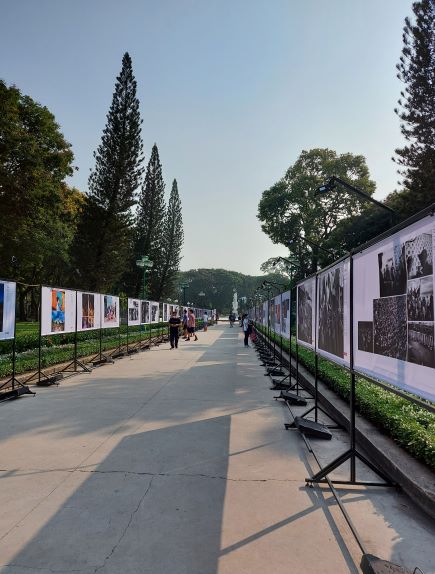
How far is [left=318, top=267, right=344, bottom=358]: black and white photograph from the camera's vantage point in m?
4.54

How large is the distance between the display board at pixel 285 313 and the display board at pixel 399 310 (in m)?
5.96

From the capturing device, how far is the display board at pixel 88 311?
427 inches

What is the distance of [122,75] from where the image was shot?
99.5 feet

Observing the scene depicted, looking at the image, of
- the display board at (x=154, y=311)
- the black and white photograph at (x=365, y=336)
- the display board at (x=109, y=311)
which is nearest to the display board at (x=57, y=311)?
the display board at (x=109, y=311)

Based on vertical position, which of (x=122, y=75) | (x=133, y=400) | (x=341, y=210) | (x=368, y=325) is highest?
(x=122, y=75)

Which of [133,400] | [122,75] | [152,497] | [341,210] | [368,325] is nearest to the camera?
[152,497]

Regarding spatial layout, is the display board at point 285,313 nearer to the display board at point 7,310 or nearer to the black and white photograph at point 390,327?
the display board at point 7,310

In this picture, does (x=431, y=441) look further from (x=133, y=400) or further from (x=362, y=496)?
(x=133, y=400)

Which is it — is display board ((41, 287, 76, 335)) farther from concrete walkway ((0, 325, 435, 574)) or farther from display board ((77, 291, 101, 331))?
concrete walkway ((0, 325, 435, 574))

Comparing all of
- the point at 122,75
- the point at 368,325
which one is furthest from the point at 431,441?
the point at 122,75

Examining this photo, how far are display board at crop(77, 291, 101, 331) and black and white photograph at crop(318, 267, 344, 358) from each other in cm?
727

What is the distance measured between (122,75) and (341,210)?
24.4 meters

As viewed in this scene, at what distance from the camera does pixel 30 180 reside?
24.2m

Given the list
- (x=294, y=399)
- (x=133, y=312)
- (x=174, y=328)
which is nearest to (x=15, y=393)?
(x=294, y=399)
